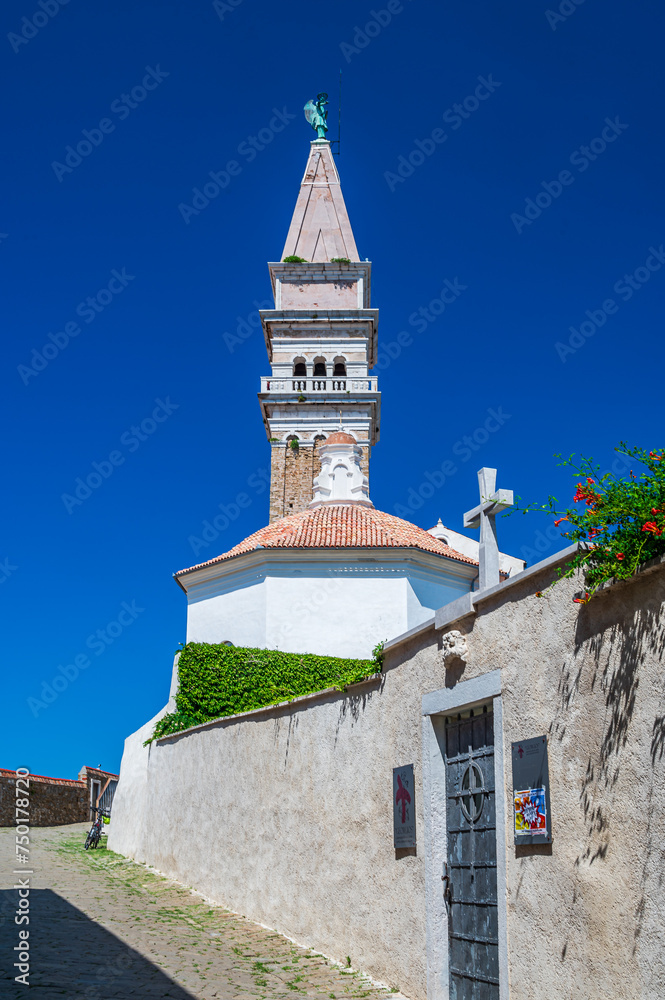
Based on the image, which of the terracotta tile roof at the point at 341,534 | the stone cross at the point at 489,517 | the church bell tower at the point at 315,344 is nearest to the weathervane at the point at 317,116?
the church bell tower at the point at 315,344

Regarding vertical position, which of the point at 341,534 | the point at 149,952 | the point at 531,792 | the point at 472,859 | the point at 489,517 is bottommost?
the point at 149,952

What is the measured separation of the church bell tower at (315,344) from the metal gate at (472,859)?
117 ft

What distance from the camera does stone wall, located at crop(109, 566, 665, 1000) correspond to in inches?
222

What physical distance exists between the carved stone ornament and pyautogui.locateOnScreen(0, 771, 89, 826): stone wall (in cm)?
2508

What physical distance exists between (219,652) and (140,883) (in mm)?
5100

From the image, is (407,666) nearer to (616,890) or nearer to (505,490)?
(505,490)

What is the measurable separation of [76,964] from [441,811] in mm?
3987

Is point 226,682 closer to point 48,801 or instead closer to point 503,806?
point 503,806

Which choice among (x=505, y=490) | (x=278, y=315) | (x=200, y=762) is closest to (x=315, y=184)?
(x=278, y=315)

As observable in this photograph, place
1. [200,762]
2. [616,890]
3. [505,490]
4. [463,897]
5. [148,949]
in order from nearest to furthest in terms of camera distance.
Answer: [616,890] < [463,897] < [505,490] < [148,949] < [200,762]

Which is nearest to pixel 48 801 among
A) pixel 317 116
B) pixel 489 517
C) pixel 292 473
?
pixel 292 473

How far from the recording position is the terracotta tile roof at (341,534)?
89.6 feet

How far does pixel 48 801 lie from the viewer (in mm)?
32344

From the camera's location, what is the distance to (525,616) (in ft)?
22.8
